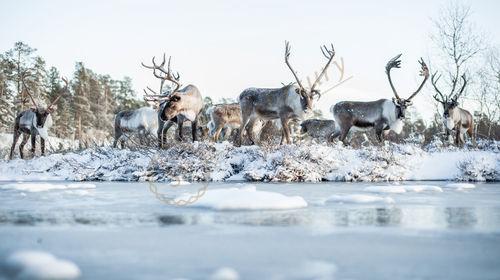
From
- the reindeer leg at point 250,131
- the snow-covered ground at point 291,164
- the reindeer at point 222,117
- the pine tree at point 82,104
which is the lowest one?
the snow-covered ground at point 291,164

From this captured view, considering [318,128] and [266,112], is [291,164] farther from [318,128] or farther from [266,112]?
[318,128]

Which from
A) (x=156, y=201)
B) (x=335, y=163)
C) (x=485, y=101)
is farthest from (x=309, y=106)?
A: (x=485, y=101)

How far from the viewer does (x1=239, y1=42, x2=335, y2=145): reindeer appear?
39.8ft

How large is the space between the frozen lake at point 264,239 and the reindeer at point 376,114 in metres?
8.80

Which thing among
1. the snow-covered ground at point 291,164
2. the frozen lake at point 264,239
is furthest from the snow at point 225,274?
the snow-covered ground at point 291,164

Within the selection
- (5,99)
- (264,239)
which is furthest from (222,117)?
(5,99)

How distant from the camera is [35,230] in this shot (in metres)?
3.43

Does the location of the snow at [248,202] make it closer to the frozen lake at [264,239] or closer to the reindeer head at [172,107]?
the frozen lake at [264,239]

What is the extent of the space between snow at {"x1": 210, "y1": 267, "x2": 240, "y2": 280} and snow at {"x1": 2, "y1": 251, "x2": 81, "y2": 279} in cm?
62

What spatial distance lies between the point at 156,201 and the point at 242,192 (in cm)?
114

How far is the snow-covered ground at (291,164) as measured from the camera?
35.6 ft

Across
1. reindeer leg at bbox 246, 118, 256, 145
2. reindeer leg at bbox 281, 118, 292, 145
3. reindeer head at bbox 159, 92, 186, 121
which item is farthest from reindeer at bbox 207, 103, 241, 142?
reindeer leg at bbox 281, 118, 292, 145

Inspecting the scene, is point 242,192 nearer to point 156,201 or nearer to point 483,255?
point 156,201

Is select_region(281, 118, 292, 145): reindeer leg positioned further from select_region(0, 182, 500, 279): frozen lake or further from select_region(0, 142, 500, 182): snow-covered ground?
select_region(0, 182, 500, 279): frozen lake
